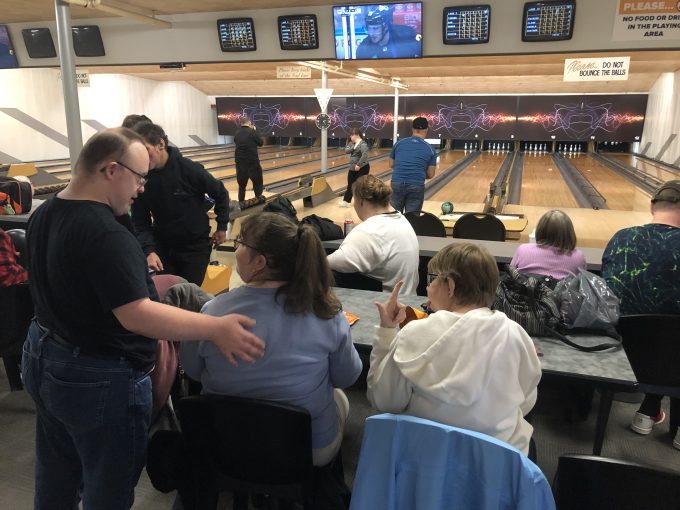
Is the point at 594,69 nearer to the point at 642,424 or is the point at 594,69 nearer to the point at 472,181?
the point at 642,424

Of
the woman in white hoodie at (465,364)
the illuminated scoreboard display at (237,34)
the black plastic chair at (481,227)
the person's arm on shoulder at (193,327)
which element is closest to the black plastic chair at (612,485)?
the woman in white hoodie at (465,364)

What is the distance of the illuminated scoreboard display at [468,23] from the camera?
4051 mm

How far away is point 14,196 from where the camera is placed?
14.6ft

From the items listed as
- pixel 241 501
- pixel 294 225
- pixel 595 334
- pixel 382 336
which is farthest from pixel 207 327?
pixel 595 334

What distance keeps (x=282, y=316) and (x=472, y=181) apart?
960cm

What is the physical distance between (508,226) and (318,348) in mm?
3561

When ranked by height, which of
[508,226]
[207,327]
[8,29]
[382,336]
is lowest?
[508,226]

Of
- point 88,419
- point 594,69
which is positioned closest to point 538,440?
point 88,419

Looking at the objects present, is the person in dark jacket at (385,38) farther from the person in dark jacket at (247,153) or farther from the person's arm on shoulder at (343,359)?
the person's arm on shoulder at (343,359)

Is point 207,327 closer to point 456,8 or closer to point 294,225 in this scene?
point 294,225

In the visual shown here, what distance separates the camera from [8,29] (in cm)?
546

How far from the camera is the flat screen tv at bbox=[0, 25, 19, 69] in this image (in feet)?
18.0

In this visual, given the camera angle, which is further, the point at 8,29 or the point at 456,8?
the point at 8,29

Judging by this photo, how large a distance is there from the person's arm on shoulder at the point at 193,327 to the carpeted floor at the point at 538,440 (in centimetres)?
93
